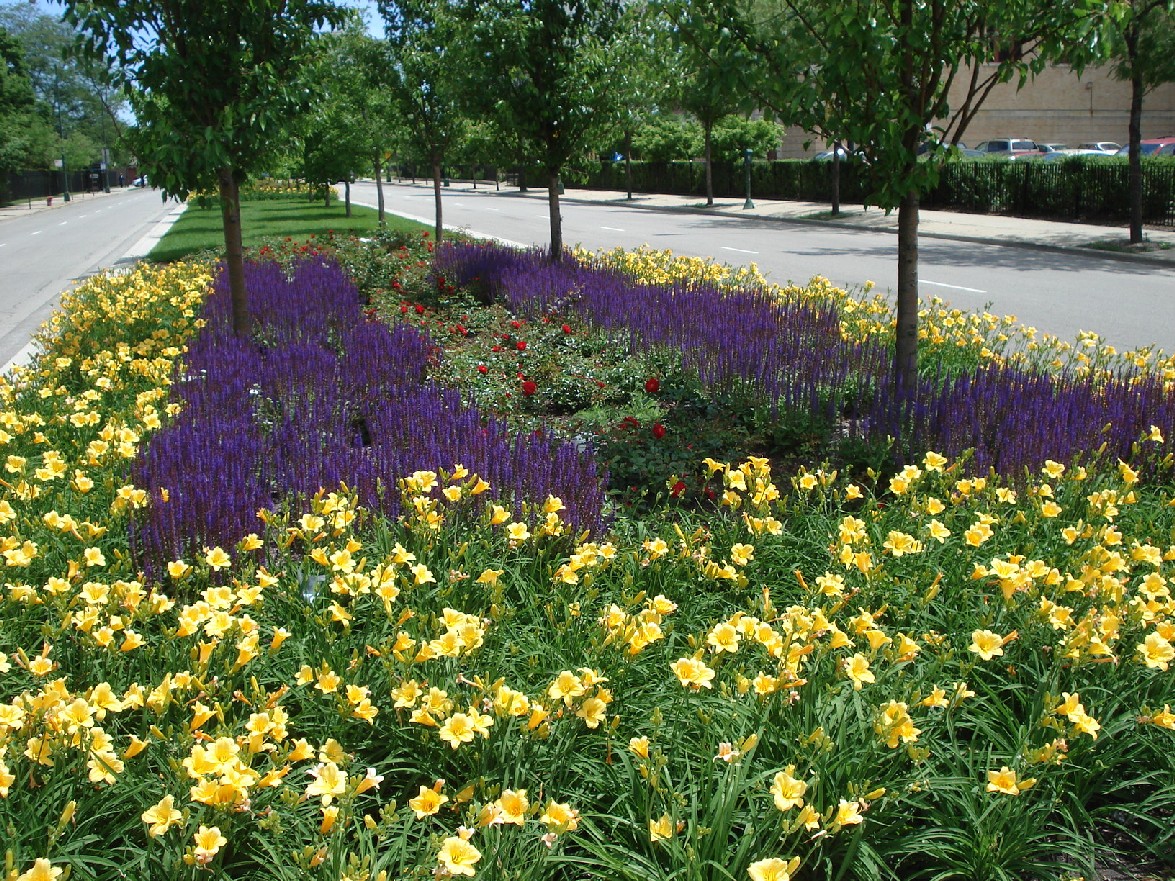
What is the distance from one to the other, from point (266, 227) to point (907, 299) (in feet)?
81.6

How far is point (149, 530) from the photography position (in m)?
3.75

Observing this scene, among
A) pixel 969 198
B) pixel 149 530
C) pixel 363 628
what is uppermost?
pixel 969 198

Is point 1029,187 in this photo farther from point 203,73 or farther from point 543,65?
point 203,73

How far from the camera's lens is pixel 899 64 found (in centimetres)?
595

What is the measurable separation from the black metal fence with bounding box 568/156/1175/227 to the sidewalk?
29.3 inches

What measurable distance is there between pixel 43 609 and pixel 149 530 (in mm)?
504

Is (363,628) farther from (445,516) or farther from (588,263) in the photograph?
(588,263)

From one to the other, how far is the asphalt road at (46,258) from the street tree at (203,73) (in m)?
3.84

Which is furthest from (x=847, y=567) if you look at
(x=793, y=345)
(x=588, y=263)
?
(x=588, y=263)

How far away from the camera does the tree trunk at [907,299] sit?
6109 millimetres

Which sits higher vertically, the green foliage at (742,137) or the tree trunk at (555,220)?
the green foliage at (742,137)

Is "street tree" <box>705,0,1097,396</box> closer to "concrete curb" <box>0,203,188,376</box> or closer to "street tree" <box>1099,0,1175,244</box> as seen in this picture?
"concrete curb" <box>0,203,188,376</box>

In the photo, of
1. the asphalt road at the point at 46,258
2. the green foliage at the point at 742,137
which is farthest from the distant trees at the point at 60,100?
the green foliage at the point at 742,137

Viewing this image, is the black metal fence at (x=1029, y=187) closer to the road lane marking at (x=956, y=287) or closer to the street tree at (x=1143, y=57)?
the road lane marking at (x=956, y=287)
